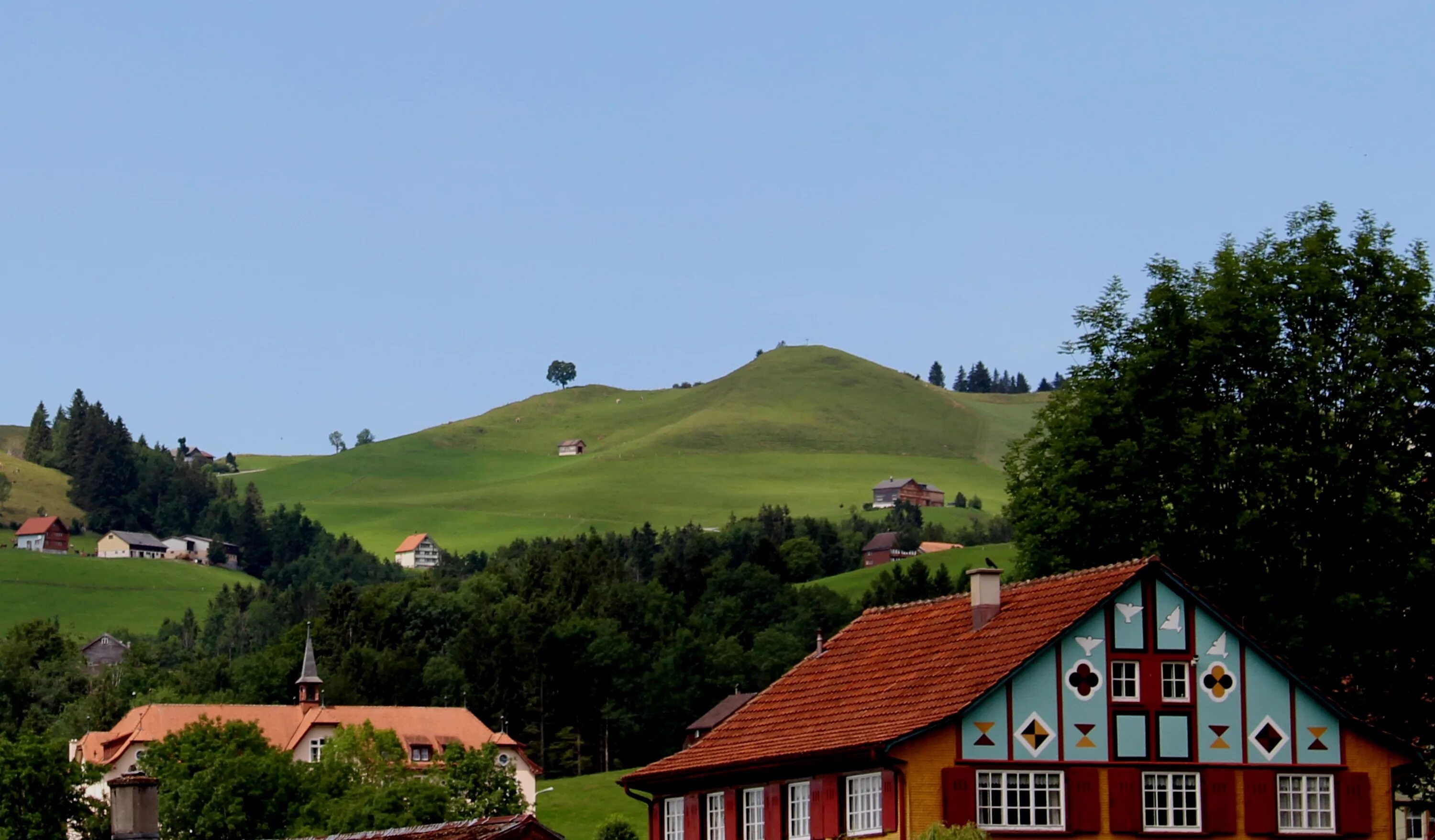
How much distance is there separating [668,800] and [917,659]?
640 centimetres

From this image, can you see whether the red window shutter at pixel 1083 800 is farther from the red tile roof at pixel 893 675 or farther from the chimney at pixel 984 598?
the chimney at pixel 984 598

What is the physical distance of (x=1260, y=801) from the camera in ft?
135

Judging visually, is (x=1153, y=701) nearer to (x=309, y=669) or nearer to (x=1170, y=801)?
(x=1170, y=801)

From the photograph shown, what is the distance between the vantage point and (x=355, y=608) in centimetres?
18000

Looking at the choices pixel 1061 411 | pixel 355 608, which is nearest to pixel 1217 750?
pixel 1061 411

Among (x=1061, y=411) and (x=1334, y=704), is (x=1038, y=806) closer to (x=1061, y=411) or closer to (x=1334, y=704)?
(x=1334, y=704)

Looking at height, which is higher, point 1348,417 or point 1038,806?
point 1348,417

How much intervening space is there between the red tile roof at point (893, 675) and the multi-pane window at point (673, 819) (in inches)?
26.9

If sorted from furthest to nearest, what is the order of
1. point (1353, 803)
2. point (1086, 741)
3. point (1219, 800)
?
1. point (1353, 803)
2. point (1219, 800)
3. point (1086, 741)

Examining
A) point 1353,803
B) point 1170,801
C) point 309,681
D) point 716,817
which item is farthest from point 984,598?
point 309,681

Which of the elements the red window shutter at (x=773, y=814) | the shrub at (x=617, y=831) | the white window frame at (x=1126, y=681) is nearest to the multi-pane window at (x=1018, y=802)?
the white window frame at (x=1126, y=681)

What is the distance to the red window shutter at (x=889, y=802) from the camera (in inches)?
1544

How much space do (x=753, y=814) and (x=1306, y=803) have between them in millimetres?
10058

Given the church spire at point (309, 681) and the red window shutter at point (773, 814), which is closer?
the red window shutter at point (773, 814)
